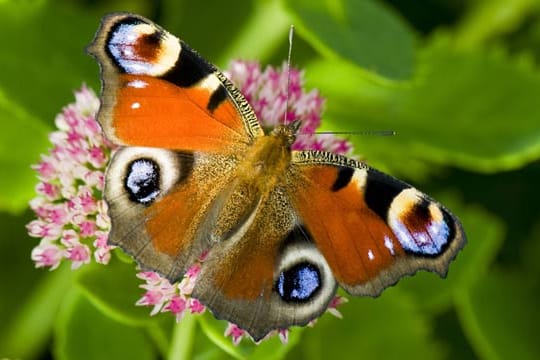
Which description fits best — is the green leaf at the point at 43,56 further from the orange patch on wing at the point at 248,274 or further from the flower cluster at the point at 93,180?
the orange patch on wing at the point at 248,274

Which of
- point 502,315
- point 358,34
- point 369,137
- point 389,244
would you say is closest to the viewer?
point 389,244

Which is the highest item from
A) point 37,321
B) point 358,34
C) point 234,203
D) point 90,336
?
point 358,34

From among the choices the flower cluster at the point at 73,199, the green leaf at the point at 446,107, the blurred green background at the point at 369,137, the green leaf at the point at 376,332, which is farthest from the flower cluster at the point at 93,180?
the green leaf at the point at 376,332

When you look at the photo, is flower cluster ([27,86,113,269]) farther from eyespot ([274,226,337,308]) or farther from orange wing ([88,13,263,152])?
eyespot ([274,226,337,308])

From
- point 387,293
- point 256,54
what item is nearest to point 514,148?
point 387,293

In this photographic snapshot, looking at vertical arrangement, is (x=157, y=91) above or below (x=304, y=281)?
above

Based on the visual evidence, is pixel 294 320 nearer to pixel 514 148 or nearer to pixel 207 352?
pixel 207 352

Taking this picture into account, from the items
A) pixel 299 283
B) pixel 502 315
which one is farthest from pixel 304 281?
pixel 502 315

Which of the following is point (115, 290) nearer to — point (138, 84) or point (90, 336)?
point (90, 336)
